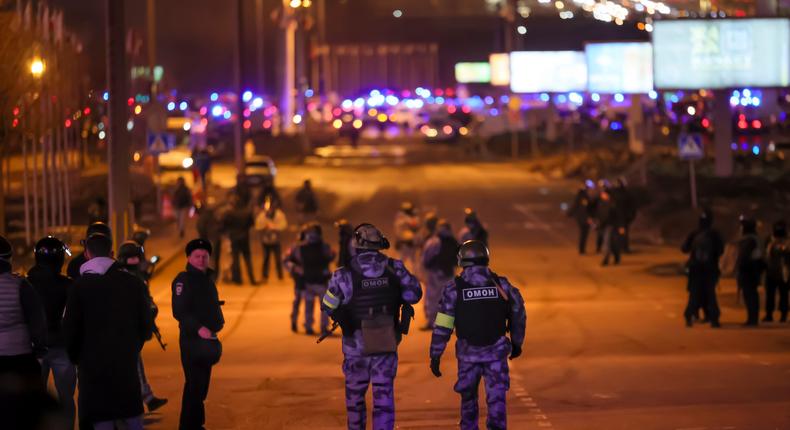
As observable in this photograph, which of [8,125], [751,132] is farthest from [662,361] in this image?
[751,132]

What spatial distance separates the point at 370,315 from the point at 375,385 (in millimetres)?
516

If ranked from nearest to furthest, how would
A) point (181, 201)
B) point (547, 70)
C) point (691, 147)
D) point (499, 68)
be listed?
point (691, 147)
point (181, 201)
point (547, 70)
point (499, 68)

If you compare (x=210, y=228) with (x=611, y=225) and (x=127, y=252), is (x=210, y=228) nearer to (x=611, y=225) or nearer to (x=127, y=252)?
(x=611, y=225)

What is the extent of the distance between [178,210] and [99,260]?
24.7 m

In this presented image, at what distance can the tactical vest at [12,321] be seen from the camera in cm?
852

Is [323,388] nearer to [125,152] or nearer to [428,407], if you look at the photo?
[428,407]

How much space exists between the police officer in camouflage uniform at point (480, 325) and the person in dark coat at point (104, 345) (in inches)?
88.0

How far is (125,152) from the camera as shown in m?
21.7

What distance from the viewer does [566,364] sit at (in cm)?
1534

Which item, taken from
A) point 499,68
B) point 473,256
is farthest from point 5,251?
point 499,68

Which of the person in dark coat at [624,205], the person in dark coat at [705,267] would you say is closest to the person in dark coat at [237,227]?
the person in dark coat at [624,205]

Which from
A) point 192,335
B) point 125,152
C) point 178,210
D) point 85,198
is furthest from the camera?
point 85,198

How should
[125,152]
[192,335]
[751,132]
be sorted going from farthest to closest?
[751,132] → [125,152] → [192,335]

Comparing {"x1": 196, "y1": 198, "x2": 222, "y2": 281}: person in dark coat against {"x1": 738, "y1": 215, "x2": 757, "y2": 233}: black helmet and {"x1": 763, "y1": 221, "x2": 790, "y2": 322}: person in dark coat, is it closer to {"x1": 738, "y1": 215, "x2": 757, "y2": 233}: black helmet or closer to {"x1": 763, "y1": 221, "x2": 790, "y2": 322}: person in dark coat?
{"x1": 738, "y1": 215, "x2": 757, "y2": 233}: black helmet
